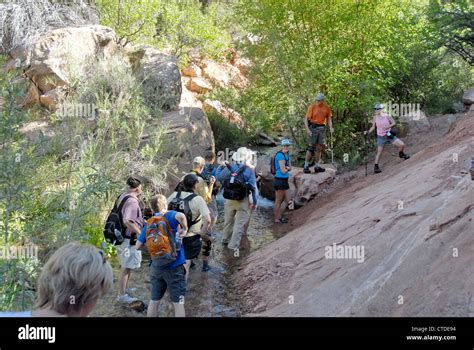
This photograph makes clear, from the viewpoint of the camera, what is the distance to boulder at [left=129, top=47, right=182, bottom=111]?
46.6 ft

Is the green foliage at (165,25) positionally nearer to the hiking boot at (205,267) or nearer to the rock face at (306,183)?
the rock face at (306,183)

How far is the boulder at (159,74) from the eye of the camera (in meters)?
14.2

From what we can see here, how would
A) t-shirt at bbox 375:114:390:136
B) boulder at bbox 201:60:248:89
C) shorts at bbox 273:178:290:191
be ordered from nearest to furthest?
shorts at bbox 273:178:290:191, t-shirt at bbox 375:114:390:136, boulder at bbox 201:60:248:89

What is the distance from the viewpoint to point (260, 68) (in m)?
15.0

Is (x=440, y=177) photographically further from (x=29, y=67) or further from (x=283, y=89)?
(x=29, y=67)

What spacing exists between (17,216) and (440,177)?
5.82 meters

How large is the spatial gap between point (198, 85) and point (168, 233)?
61.8ft

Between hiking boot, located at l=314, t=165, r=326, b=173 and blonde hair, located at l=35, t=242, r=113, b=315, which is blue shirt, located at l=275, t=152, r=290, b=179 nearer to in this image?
hiking boot, located at l=314, t=165, r=326, b=173

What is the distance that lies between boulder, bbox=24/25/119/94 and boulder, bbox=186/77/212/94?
8.75 m

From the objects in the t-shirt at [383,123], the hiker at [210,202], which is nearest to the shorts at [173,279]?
the hiker at [210,202]

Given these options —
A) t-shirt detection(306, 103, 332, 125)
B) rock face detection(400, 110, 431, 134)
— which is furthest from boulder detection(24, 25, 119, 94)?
rock face detection(400, 110, 431, 134)

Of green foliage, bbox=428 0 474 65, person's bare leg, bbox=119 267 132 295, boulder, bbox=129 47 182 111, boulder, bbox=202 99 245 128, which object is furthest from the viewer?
boulder, bbox=202 99 245 128

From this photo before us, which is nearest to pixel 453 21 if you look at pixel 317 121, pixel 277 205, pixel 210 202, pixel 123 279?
pixel 317 121
